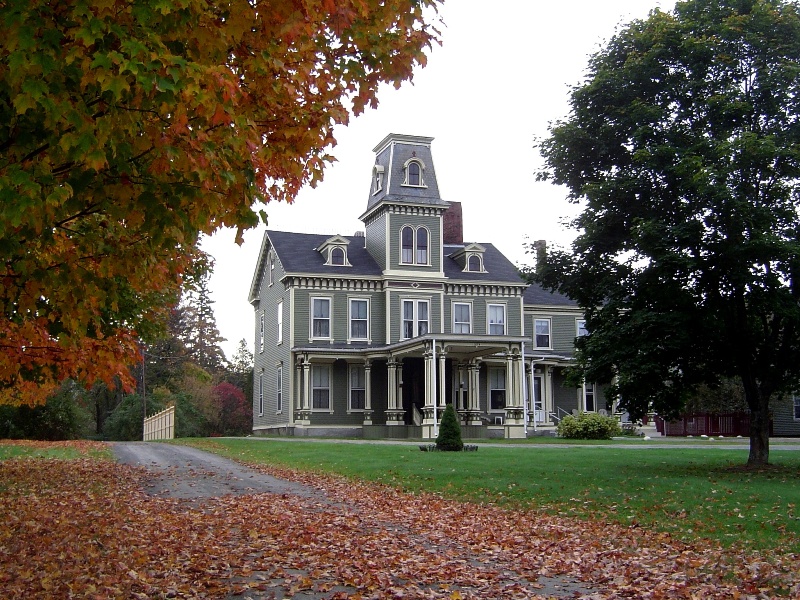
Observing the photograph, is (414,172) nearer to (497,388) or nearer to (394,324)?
(394,324)

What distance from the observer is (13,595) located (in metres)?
6.88

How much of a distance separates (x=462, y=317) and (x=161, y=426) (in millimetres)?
16522

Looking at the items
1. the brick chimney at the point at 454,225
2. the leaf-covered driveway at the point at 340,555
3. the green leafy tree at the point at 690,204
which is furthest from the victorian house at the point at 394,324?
the leaf-covered driveway at the point at 340,555

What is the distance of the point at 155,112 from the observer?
5.30 meters

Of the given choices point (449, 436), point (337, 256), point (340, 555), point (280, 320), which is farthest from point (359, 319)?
point (340, 555)

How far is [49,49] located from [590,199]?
52.5 feet

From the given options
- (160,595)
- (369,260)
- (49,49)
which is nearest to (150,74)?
(49,49)

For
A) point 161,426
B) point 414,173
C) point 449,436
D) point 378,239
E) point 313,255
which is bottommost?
point 161,426

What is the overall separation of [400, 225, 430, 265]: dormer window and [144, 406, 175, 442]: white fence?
44.4 feet

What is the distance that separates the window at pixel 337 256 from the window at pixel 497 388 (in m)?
9.54

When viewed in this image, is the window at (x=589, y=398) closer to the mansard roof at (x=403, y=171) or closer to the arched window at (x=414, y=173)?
the mansard roof at (x=403, y=171)

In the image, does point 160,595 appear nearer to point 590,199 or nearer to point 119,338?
point 119,338

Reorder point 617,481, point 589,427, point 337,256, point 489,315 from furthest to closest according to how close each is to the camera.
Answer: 1. point 489,315
2. point 337,256
3. point 589,427
4. point 617,481

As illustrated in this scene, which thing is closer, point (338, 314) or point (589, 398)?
point (338, 314)
